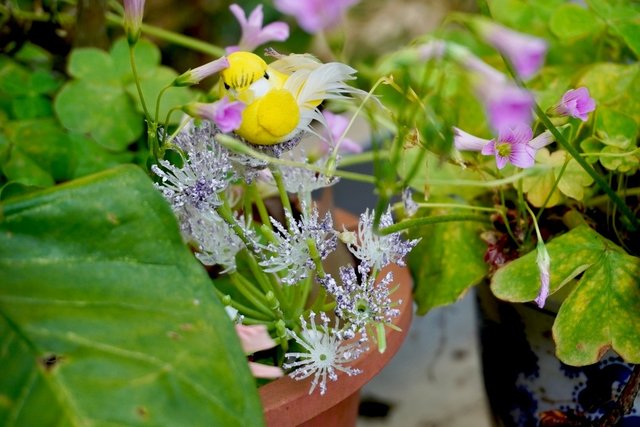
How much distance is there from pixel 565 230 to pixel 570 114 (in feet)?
0.53

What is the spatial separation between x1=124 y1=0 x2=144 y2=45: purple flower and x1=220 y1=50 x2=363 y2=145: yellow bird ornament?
0.07 meters

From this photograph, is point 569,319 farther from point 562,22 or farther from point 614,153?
point 562,22

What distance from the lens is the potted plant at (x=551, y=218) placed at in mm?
576

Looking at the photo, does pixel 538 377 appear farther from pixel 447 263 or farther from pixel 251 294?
pixel 251 294

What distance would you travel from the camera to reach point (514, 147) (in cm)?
58

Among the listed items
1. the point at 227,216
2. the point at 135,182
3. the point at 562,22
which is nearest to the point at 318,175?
the point at 227,216

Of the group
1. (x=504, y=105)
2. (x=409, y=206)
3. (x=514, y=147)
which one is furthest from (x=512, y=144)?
(x=504, y=105)

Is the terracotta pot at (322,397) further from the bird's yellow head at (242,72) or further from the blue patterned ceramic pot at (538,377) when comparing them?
the bird's yellow head at (242,72)

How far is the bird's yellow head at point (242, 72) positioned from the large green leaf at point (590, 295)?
256 millimetres

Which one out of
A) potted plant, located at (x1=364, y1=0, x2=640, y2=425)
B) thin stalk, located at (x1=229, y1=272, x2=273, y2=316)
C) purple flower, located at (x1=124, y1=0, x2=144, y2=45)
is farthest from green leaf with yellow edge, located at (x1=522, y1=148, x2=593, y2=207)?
purple flower, located at (x1=124, y1=0, x2=144, y2=45)

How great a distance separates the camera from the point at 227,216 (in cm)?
58

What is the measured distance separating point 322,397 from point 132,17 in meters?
0.31


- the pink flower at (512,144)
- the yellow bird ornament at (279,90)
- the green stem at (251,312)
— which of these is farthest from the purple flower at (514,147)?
the green stem at (251,312)

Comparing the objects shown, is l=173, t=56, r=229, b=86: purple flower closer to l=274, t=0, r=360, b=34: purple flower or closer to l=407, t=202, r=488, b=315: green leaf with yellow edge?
l=274, t=0, r=360, b=34: purple flower
